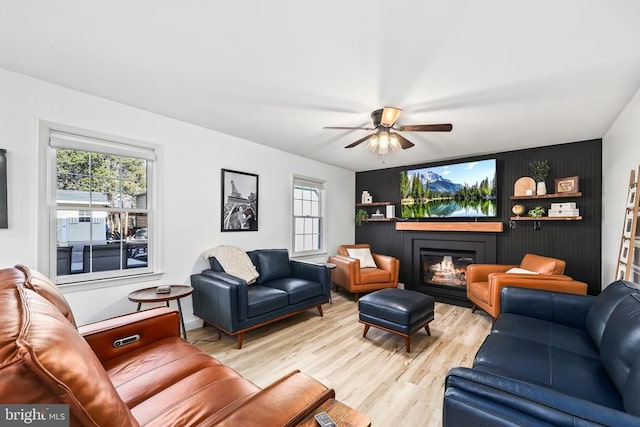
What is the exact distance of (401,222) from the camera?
5.12m

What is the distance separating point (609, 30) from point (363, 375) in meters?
2.88

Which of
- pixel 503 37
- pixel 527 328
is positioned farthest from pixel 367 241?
pixel 503 37

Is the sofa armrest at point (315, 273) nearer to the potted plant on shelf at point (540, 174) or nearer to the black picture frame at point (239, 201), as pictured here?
the black picture frame at point (239, 201)

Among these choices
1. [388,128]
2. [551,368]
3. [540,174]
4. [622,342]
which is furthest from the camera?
[540,174]

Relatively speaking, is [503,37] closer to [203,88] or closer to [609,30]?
[609,30]

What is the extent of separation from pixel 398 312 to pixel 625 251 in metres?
2.14

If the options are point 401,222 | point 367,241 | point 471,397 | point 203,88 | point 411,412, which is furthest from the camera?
point 367,241

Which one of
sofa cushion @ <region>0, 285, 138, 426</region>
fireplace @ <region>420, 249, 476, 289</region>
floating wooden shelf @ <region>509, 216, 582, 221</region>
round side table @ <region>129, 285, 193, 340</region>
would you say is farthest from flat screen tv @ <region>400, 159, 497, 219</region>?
sofa cushion @ <region>0, 285, 138, 426</region>

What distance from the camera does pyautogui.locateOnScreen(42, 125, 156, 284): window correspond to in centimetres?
240

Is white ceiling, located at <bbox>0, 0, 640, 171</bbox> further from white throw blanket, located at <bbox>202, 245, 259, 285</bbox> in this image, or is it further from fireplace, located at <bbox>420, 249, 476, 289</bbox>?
fireplace, located at <bbox>420, 249, 476, 289</bbox>

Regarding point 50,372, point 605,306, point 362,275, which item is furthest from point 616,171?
point 50,372

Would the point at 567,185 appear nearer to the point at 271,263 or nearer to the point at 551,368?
the point at 551,368

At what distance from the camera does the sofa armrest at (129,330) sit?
155 centimetres

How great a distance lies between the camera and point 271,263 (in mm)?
3754
